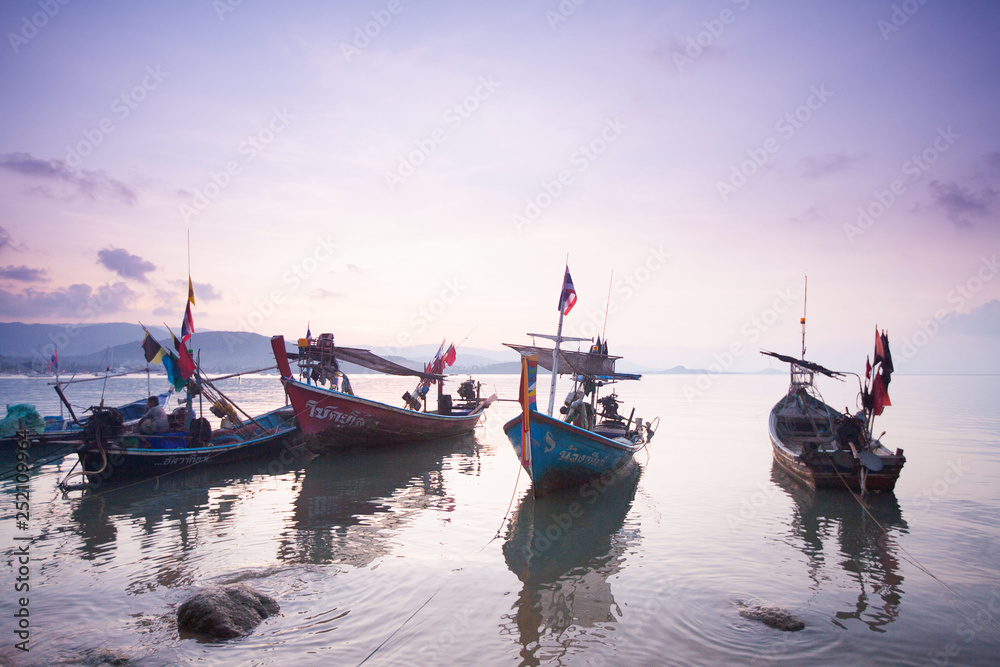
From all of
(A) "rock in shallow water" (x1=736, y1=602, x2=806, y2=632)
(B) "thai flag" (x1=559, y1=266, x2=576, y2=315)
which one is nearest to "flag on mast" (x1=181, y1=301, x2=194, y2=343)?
(B) "thai flag" (x1=559, y1=266, x2=576, y2=315)

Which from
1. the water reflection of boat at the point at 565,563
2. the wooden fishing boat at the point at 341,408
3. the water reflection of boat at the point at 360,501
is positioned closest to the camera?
the water reflection of boat at the point at 565,563

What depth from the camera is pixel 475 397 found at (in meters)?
31.2

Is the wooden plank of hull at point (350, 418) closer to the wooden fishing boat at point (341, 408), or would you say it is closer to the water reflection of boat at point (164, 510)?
the wooden fishing boat at point (341, 408)

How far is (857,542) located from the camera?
11125 mm

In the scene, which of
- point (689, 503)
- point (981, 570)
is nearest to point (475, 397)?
point (689, 503)

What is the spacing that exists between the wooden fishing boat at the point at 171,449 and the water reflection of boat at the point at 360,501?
1.74m

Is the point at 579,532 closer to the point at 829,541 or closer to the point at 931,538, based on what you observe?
the point at 829,541

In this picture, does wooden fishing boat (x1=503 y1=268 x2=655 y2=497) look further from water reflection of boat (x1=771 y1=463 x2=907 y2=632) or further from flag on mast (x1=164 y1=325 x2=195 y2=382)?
flag on mast (x1=164 y1=325 x2=195 y2=382)

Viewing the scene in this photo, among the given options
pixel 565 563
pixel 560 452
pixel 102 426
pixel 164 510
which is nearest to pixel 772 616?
pixel 565 563

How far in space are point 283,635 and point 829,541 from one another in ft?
35.2

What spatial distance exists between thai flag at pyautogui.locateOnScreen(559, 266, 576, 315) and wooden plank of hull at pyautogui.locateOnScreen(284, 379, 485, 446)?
29.9 ft

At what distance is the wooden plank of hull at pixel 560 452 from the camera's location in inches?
508

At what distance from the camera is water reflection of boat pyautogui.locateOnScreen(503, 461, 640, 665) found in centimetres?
706

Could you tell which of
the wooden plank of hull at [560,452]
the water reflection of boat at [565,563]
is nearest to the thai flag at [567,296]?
the wooden plank of hull at [560,452]
